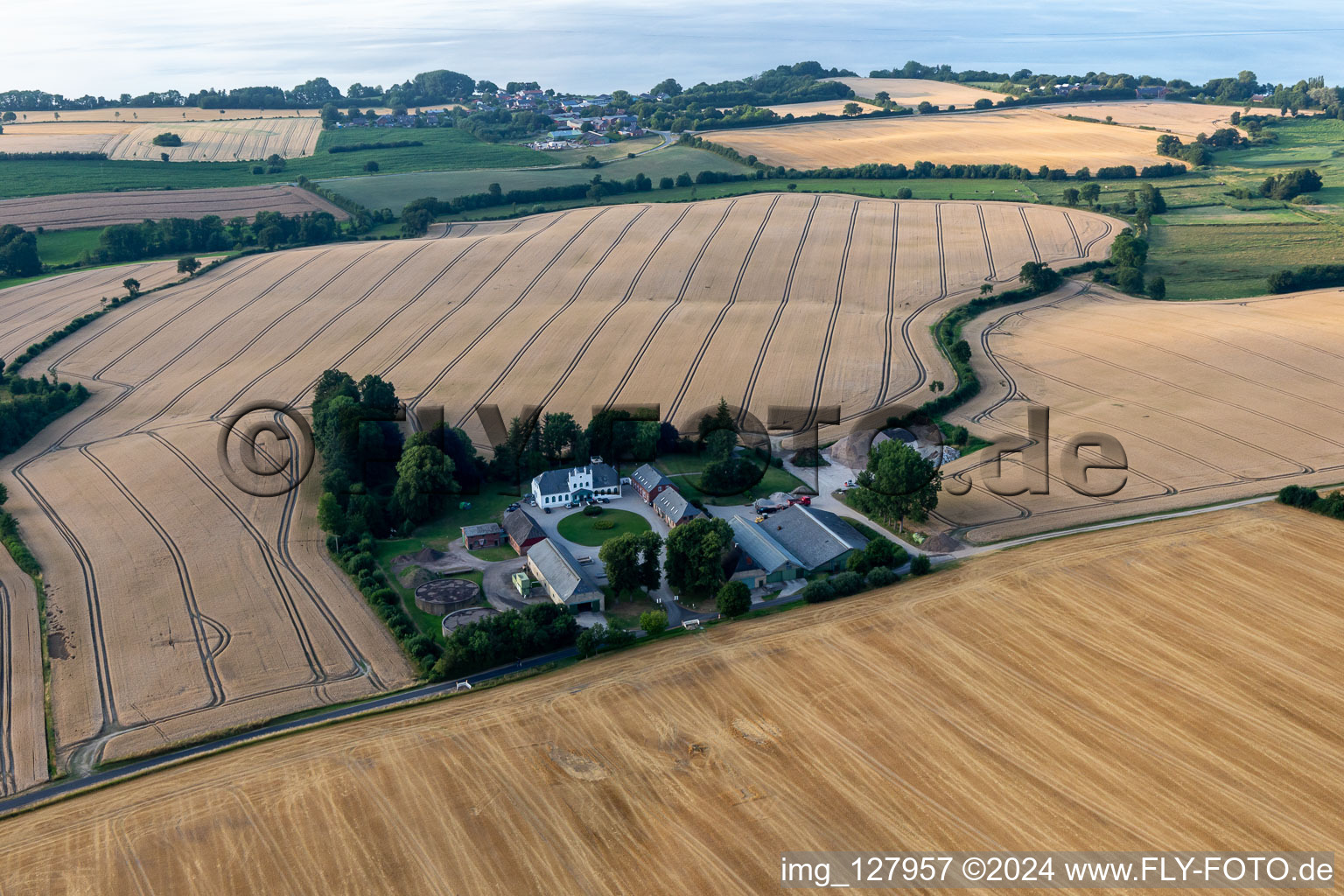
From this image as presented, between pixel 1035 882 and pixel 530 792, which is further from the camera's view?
pixel 530 792

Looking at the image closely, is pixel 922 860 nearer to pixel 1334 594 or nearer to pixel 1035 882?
pixel 1035 882

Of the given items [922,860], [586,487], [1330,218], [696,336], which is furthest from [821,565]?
[1330,218]

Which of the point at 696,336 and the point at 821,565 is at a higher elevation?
the point at 696,336

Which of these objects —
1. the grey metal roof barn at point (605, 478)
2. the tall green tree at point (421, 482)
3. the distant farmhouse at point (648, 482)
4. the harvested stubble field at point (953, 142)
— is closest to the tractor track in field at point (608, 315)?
the tall green tree at point (421, 482)

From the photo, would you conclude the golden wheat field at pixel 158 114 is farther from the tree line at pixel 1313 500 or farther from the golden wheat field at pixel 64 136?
the tree line at pixel 1313 500

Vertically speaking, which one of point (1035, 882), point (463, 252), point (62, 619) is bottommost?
point (1035, 882)

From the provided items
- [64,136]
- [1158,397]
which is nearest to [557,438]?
[1158,397]

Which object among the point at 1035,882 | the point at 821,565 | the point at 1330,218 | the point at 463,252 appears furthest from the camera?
the point at 1330,218

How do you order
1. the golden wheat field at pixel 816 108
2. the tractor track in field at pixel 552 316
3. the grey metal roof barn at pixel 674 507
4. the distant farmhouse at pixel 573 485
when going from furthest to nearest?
the golden wheat field at pixel 816 108, the tractor track in field at pixel 552 316, the distant farmhouse at pixel 573 485, the grey metal roof barn at pixel 674 507

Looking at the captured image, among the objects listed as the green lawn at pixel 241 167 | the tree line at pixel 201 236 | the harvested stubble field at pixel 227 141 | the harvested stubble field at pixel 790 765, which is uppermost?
the harvested stubble field at pixel 227 141
